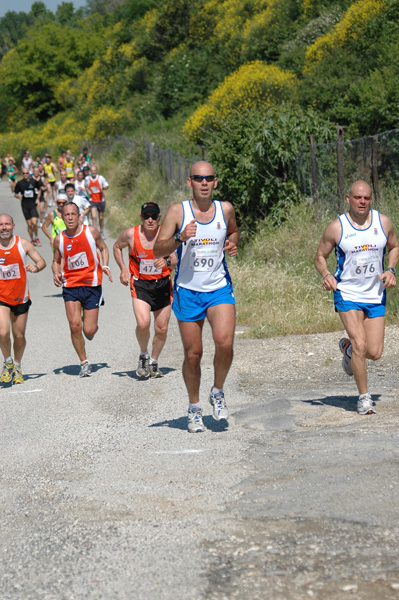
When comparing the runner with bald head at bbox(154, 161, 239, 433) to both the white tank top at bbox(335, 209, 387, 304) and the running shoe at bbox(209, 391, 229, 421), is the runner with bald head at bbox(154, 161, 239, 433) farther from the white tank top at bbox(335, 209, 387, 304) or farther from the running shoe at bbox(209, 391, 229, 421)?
the white tank top at bbox(335, 209, 387, 304)

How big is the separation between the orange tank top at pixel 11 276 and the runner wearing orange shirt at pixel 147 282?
3.89ft

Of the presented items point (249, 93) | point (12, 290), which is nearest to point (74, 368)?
point (12, 290)

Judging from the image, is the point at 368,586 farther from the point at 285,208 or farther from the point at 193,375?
the point at 285,208

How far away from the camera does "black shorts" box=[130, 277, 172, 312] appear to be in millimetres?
10609

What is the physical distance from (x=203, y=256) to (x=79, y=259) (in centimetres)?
406

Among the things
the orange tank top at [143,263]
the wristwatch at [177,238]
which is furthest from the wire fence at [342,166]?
the wristwatch at [177,238]

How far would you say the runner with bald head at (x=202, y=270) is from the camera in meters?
7.00

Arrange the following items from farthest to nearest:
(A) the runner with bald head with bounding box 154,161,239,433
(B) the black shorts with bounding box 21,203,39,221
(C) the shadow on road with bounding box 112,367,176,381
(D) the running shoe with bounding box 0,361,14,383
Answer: (B) the black shorts with bounding box 21,203,39,221 < (D) the running shoe with bounding box 0,361,14,383 < (C) the shadow on road with bounding box 112,367,176,381 < (A) the runner with bald head with bounding box 154,161,239,433

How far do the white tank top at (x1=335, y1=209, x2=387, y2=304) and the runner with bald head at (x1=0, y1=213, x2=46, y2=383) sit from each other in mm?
4220

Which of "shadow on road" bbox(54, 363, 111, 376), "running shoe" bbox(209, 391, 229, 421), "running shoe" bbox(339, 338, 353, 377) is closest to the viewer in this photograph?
"running shoe" bbox(209, 391, 229, 421)

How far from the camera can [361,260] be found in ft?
25.1

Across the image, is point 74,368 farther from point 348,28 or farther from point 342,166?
point 348,28

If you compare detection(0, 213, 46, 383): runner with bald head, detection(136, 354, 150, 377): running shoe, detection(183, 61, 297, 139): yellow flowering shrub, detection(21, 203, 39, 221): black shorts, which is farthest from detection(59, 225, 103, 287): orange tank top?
detection(183, 61, 297, 139): yellow flowering shrub

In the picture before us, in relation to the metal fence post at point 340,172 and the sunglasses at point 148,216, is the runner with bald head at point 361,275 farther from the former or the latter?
the metal fence post at point 340,172
